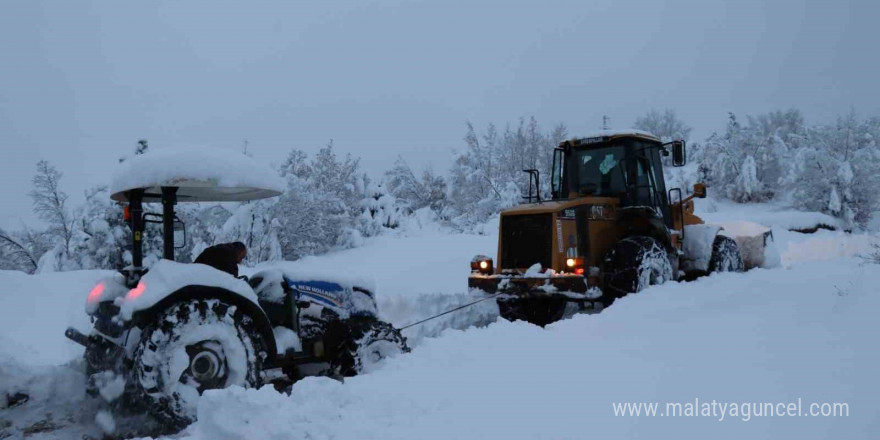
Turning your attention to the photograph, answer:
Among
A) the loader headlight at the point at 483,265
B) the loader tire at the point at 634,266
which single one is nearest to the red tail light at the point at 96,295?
the loader headlight at the point at 483,265

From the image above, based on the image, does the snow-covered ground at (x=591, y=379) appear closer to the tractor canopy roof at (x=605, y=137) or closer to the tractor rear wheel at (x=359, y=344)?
the tractor rear wheel at (x=359, y=344)

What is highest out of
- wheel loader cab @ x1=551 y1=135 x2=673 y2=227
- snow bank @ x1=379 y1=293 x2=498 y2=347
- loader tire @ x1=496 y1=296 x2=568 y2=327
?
wheel loader cab @ x1=551 y1=135 x2=673 y2=227

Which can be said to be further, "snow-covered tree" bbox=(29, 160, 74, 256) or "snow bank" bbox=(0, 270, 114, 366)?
"snow-covered tree" bbox=(29, 160, 74, 256)

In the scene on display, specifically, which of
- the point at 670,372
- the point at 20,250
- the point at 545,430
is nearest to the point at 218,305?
the point at 545,430

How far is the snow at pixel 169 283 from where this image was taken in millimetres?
4684

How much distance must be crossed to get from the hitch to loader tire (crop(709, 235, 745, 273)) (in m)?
Result: 9.09

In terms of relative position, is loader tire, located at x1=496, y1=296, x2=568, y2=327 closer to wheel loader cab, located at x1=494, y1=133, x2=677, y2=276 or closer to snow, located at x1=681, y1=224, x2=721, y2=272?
wheel loader cab, located at x1=494, y1=133, x2=677, y2=276

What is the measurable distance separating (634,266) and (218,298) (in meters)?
5.82

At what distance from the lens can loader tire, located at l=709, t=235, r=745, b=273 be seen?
10688 millimetres

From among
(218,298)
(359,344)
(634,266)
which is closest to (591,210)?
(634,266)

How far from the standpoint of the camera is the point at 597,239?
9430 mm

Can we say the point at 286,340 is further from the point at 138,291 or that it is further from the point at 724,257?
the point at 724,257

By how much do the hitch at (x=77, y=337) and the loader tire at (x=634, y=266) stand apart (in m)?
6.52

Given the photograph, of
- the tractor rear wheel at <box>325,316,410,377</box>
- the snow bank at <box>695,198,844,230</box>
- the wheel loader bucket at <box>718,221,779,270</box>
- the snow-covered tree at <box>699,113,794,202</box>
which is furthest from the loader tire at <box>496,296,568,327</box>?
the snow-covered tree at <box>699,113,794,202</box>
